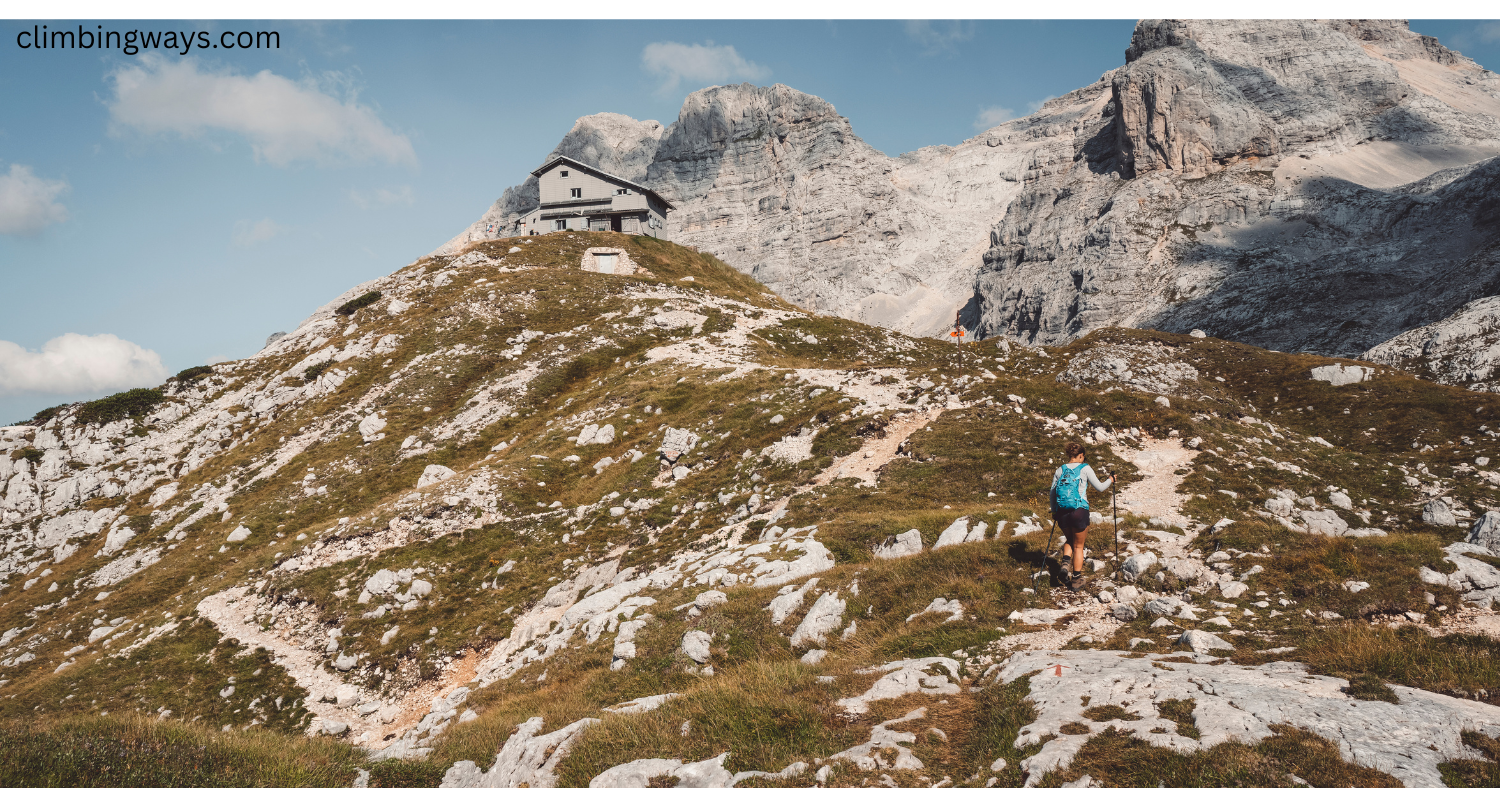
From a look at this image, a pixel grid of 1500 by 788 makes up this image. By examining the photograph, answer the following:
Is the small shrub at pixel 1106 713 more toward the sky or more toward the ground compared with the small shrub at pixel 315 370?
more toward the ground

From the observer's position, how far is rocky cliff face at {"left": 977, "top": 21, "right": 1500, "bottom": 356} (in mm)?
130625

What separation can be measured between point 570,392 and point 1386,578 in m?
43.4

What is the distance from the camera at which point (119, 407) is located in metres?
49.9

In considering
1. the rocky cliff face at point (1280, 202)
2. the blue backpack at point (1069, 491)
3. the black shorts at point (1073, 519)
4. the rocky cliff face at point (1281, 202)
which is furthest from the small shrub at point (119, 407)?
the rocky cliff face at point (1281, 202)

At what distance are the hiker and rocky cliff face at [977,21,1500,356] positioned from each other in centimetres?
14206

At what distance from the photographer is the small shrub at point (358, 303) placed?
206ft

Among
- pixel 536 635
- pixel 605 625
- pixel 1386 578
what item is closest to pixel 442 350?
pixel 536 635

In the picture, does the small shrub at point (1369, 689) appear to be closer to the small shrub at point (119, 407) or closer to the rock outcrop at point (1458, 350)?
the rock outcrop at point (1458, 350)

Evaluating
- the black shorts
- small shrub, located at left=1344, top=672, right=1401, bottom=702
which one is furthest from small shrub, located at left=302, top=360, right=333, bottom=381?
small shrub, located at left=1344, top=672, right=1401, bottom=702

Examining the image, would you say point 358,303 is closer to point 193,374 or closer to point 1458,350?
point 193,374

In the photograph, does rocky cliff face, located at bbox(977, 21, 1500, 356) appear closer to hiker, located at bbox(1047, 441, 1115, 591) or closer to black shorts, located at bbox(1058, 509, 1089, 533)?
hiker, located at bbox(1047, 441, 1115, 591)

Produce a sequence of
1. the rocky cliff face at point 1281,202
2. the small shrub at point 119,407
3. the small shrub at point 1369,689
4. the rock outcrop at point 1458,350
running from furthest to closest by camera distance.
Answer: the rocky cliff face at point 1281,202
the rock outcrop at point 1458,350
the small shrub at point 119,407
the small shrub at point 1369,689

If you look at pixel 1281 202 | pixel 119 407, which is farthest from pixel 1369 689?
pixel 1281 202

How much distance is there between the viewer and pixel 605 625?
1844cm
